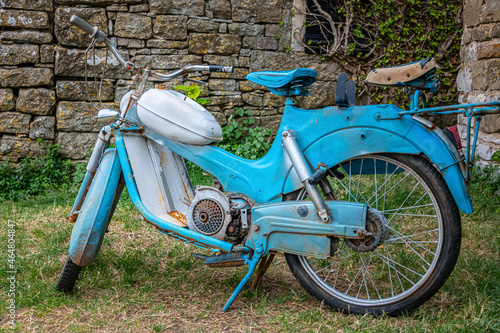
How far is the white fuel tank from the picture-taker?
2.31 meters

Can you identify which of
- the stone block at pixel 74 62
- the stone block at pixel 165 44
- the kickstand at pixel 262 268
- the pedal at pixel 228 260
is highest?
the stone block at pixel 165 44

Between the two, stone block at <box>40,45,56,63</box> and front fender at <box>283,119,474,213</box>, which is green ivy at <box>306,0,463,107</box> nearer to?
stone block at <box>40,45,56,63</box>

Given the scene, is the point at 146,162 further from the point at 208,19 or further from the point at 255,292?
the point at 208,19

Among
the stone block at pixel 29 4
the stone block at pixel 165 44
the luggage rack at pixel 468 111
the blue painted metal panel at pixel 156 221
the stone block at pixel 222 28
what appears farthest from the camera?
the stone block at pixel 222 28

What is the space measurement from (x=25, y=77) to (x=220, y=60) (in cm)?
201

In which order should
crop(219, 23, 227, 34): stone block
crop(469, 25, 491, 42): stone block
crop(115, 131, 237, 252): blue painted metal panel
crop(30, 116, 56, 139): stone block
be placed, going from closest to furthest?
crop(115, 131, 237, 252): blue painted metal panel, crop(469, 25, 491, 42): stone block, crop(30, 116, 56, 139): stone block, crop(219, 23, 227, 34): stone block

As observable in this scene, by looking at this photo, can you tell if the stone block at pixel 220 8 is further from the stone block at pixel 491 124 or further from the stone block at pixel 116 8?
the stone block at pixel 491 124

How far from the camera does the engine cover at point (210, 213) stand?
7.47ft

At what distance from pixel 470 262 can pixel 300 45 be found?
10.5 ft

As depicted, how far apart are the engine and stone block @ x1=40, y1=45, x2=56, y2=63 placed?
10.5 ft

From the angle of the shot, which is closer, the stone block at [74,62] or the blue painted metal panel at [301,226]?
the blue painted metal panel at [301,226]

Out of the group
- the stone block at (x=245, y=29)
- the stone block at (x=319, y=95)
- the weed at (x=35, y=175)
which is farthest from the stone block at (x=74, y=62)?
the stone block at (x=319, y=95)

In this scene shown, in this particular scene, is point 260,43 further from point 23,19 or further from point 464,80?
point 23,19

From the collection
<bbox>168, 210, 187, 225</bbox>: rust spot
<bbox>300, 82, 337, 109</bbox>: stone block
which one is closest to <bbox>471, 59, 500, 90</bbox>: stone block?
<bbox>300, 82, 337, 109</bbox>: stone block
